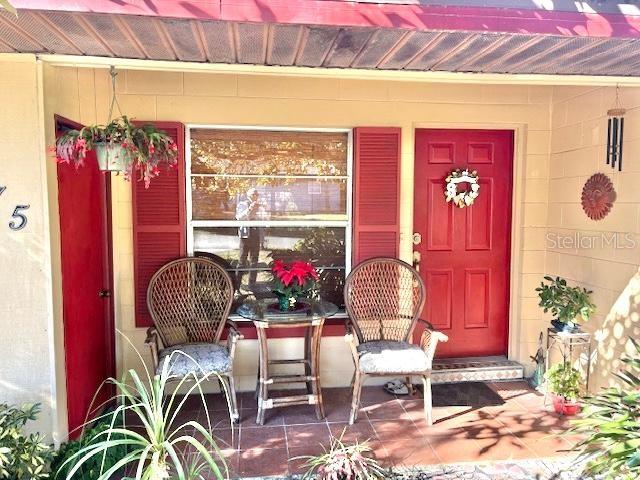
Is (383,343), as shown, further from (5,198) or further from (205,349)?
(5,198)

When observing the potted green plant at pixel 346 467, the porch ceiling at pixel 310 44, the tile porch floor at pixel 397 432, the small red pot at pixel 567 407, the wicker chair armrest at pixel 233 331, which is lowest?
the tile porch floor at pixel 397 432

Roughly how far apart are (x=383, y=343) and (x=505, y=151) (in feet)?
6.13

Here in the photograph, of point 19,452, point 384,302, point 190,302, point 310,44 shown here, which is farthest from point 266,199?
point 19,452

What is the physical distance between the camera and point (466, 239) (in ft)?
13.2

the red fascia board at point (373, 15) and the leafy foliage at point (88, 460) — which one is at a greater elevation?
the red fascia board at point (373, 15)

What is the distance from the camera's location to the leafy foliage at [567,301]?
330cm

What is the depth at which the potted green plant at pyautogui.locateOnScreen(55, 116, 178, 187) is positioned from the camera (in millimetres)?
2277

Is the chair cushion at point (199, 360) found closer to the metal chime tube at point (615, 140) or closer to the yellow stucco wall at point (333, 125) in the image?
the yellow stucco wall at point (333, 125)

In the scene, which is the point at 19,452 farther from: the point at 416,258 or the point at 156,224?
the point at 416,258

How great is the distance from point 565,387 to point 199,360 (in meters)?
2.40

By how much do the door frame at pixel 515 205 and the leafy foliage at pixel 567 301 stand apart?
0.53m

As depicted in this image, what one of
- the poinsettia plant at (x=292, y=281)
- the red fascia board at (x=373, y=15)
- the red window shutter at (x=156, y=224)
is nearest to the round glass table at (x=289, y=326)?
the poinsettia plant at (x=292, y=281)

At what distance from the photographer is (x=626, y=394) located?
2.31m

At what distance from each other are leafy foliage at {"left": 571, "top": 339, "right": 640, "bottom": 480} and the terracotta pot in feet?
8.06
